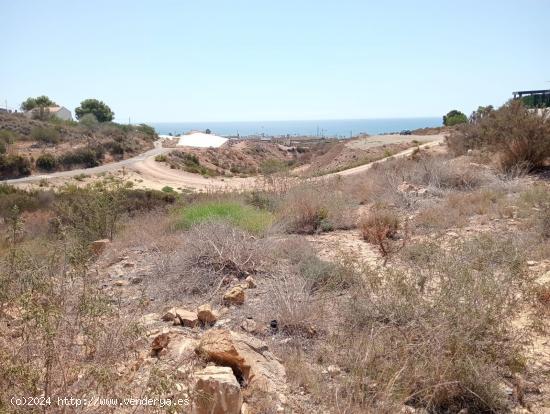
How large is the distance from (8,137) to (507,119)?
48468mm

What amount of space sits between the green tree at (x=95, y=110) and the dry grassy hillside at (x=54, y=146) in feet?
77.2

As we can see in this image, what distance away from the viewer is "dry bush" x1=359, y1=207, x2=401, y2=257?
725cm


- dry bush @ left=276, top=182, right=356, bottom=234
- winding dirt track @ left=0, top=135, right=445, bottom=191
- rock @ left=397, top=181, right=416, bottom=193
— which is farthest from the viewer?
winding dirt track @ left=0, top=135, right=445, bottom=191

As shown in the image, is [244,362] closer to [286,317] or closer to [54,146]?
[286,317]

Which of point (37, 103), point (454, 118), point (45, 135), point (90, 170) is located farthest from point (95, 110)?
point (454, 118)

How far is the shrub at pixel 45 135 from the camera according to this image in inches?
1964

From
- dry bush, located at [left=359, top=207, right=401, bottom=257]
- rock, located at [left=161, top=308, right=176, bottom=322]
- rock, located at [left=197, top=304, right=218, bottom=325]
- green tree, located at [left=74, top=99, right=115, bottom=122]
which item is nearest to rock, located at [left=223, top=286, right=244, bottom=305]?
rock, located at [left=197, top=304, right=218, bottom=325]

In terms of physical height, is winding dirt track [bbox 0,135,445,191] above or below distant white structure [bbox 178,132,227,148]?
below

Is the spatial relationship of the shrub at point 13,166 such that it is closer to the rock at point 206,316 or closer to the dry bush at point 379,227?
the dry bush at point 379,227

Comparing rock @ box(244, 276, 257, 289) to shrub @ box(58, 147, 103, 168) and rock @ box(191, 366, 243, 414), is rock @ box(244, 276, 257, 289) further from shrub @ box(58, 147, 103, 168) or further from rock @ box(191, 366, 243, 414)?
shrub @ box(58, 147, 103, 168)

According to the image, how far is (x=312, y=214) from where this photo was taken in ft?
27.9

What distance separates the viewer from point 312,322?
429cm

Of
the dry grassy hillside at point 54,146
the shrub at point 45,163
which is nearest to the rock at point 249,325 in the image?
the dry grassy hillside at point 54,146

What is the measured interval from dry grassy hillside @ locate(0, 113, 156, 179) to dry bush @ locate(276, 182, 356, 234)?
38.1 meters
